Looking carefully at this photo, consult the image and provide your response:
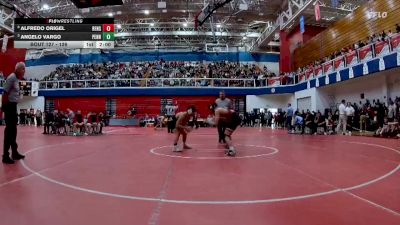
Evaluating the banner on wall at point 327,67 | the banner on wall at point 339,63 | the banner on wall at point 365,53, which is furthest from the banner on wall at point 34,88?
the banner on wall at point 365,53

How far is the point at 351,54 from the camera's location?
2044 centimetres

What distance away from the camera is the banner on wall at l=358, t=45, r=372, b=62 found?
1852 cm

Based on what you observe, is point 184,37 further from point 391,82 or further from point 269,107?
point 391,82

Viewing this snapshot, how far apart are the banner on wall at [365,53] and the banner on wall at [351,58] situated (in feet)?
1.80

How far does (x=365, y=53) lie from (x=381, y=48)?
1428 millimetres

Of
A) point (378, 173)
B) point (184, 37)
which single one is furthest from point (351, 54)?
point (184, 37)

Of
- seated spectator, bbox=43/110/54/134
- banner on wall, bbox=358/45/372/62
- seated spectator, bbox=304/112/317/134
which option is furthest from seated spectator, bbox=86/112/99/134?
banner on wall, bbox=358/45/372/62

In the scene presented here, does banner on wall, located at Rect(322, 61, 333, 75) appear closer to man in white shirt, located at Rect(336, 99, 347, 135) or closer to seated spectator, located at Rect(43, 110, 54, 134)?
man in white shirt, located at Rect(336, 99, 347, 135)

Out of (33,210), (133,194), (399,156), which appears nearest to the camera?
(33,210)

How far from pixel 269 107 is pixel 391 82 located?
1619 cm

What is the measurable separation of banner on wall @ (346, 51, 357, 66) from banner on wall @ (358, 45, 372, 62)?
55cm

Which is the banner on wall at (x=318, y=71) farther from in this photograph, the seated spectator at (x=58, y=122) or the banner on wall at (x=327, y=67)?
the seated spectator at (x=58, y=122)
